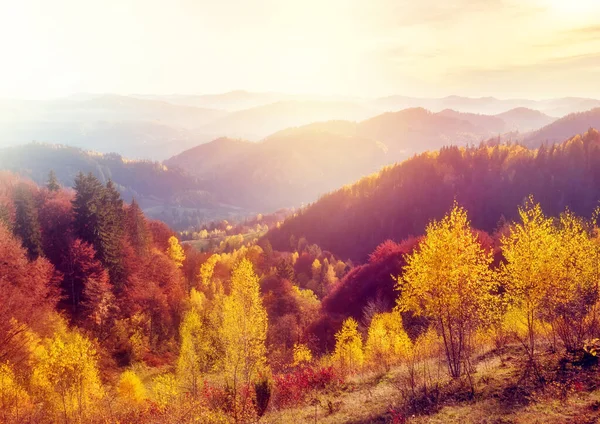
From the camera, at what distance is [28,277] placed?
161 ft

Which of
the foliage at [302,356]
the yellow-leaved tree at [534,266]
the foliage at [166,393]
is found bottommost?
the foliage at [302,356]

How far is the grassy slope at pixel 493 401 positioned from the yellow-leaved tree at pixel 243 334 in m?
10.9

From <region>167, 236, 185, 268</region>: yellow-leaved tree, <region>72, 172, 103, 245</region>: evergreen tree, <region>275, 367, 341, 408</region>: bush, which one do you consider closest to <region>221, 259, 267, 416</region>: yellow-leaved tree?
<region>275, 367, 341, 408</region>: bush

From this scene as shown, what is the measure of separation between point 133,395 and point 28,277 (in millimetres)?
22318

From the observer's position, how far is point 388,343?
44.3 metres

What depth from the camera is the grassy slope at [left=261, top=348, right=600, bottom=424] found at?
66.6 ft

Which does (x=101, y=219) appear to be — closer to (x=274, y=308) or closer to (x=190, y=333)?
(x=190, y=333)

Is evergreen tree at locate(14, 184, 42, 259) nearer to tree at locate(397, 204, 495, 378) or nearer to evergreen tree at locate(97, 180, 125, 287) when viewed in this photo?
evergreen tree at locate(97, 180, 125, 287)

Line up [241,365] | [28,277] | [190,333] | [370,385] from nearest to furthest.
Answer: [370,385]
[241,365]
[28,277]
[190,333]

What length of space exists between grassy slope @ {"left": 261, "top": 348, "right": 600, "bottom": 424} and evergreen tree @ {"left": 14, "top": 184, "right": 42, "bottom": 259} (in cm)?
4984

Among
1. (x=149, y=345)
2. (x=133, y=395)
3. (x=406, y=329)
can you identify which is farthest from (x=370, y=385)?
(x=149, y=345)

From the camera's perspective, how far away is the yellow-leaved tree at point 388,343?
4066 cm

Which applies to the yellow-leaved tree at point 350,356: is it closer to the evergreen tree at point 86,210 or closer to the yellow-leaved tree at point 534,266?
the yellow-leaved tree at point 534,266

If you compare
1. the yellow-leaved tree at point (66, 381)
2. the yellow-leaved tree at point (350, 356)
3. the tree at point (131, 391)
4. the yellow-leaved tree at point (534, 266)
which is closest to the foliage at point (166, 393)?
the tree at point (131, 391)
